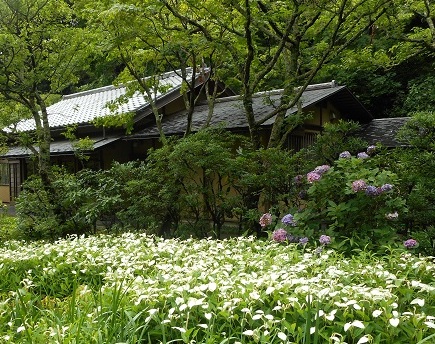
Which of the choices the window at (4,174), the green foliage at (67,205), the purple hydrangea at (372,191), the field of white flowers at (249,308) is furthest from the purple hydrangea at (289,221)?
the window at (4,174)

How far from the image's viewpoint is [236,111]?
1322 centimetres

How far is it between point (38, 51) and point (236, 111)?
5.76 metres

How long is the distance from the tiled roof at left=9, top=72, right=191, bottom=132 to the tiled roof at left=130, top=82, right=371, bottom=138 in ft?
3.09

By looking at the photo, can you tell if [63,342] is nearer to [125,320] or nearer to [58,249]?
[125,320]

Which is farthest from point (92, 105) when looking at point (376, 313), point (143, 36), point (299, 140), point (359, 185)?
point (376, 313)

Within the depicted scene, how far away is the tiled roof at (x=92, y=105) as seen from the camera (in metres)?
14.5

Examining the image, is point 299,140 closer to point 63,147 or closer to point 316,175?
point 316,175

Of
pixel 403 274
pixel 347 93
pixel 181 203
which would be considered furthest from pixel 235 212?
pixel 347 93

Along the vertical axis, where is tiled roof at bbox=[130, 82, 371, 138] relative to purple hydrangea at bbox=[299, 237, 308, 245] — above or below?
above

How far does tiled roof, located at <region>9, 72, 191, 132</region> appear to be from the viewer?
47.7 feet

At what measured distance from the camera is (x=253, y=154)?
7.33 metres

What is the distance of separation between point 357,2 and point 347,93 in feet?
21.5

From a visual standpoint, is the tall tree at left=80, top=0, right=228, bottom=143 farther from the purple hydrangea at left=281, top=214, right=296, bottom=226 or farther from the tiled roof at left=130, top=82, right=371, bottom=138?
the purple hydrangea at left=281, top=214, right=296, bottom=226

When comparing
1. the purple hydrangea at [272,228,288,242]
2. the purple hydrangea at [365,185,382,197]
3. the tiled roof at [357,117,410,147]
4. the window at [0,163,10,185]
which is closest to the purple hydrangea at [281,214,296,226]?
the purple hydrangea at [272,228,288,242]
